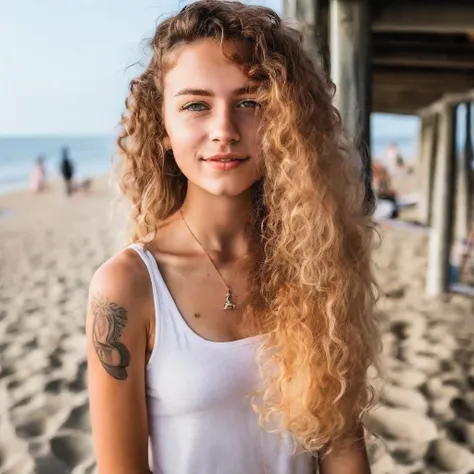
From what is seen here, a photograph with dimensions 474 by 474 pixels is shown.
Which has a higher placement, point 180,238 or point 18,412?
point 180,238

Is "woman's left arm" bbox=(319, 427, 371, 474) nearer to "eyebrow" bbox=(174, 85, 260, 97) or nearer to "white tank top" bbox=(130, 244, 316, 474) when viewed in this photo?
"white tank top" bbox=(130, 244, 316, 474)

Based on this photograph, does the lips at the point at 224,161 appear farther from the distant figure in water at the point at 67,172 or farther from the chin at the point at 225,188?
the distant figure in water at the point at 67,172

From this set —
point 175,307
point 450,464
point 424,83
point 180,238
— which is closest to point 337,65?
point 180,238

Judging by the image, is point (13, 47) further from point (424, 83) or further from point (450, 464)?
point (450, 464)

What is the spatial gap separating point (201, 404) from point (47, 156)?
39551 mm

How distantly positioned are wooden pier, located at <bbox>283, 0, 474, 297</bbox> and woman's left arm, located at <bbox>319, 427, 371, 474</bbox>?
3.53ft

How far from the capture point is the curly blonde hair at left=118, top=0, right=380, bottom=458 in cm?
141

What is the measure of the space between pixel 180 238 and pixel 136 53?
0.50 metres

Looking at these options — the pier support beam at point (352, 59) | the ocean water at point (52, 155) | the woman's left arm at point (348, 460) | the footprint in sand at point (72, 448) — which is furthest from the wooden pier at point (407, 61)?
the ocean water at point (52, 155)

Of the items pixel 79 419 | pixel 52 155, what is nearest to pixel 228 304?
pixel 79 419

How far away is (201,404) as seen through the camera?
1.36m

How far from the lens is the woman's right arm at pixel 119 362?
1.34m

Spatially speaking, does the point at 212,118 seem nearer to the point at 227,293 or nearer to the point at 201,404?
the point at 227,293

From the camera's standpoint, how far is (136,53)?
1.60 meters
